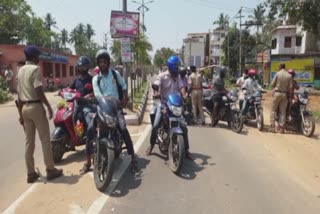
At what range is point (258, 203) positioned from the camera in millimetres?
4953

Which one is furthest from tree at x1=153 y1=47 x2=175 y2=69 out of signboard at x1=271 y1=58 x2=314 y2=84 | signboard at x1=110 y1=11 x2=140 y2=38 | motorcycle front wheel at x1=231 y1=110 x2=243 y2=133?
motorcycle front wheel at x1=231 y1=110 x2=243 y2=133

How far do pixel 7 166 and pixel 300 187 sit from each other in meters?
4.91

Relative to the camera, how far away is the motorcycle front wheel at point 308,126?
984 centimetres

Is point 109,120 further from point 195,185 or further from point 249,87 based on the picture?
point 249,87

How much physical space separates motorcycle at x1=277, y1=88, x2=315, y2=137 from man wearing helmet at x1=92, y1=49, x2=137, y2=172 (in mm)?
5648

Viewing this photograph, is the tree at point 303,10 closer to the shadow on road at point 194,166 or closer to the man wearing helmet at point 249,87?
the man wearing helmet at point 249,87

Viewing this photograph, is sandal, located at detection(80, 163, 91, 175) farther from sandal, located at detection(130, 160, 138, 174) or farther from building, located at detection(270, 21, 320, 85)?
building, located at detection(270, 21, 320, 85)

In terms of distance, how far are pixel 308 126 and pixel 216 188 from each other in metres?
5.45

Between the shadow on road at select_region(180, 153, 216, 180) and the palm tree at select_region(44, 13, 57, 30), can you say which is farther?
the palm tree at select_region(44, 13, 57, 30)

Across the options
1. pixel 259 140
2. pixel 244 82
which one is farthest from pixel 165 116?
pixel 244 82

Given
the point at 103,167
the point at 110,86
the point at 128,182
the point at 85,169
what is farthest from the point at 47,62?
the point at 103,167

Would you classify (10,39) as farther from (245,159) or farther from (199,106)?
(245,159)

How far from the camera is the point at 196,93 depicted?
1220 centimetres

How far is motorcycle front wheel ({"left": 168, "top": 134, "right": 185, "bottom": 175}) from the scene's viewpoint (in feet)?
19.6
